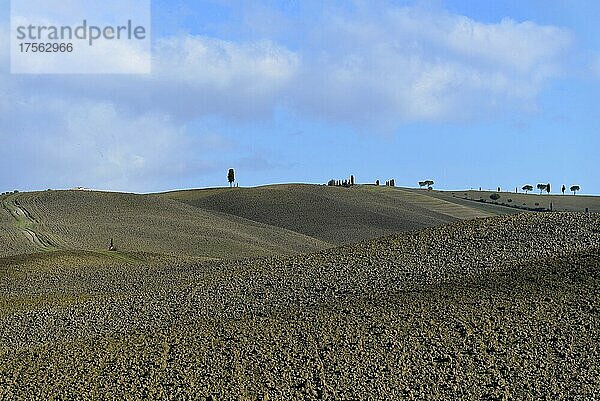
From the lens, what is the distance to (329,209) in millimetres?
78812

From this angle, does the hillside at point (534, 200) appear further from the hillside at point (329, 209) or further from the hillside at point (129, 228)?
the hillside at point (129, 228)

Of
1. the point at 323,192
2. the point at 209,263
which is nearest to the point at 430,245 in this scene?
the point at 209,263

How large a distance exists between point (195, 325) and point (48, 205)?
50.1 meters

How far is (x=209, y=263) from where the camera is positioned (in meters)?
32.2

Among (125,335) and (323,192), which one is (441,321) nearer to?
(125,335)

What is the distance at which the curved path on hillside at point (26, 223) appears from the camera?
162ft

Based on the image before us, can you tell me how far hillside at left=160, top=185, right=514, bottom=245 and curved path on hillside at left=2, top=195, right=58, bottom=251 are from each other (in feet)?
61.3

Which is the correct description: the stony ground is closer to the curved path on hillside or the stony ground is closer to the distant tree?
the curved path on hillside

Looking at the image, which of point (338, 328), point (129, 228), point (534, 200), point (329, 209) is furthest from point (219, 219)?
point (534, 200)

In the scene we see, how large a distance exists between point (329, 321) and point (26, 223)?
4369cm

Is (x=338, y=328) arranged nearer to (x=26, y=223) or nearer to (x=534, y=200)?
(x=26, y=223)

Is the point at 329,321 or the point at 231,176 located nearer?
the point at 329,321

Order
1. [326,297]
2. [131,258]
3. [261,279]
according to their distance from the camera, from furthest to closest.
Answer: [131,258], [261,279], [326,297]

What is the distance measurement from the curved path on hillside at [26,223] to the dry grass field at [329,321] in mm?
12338
